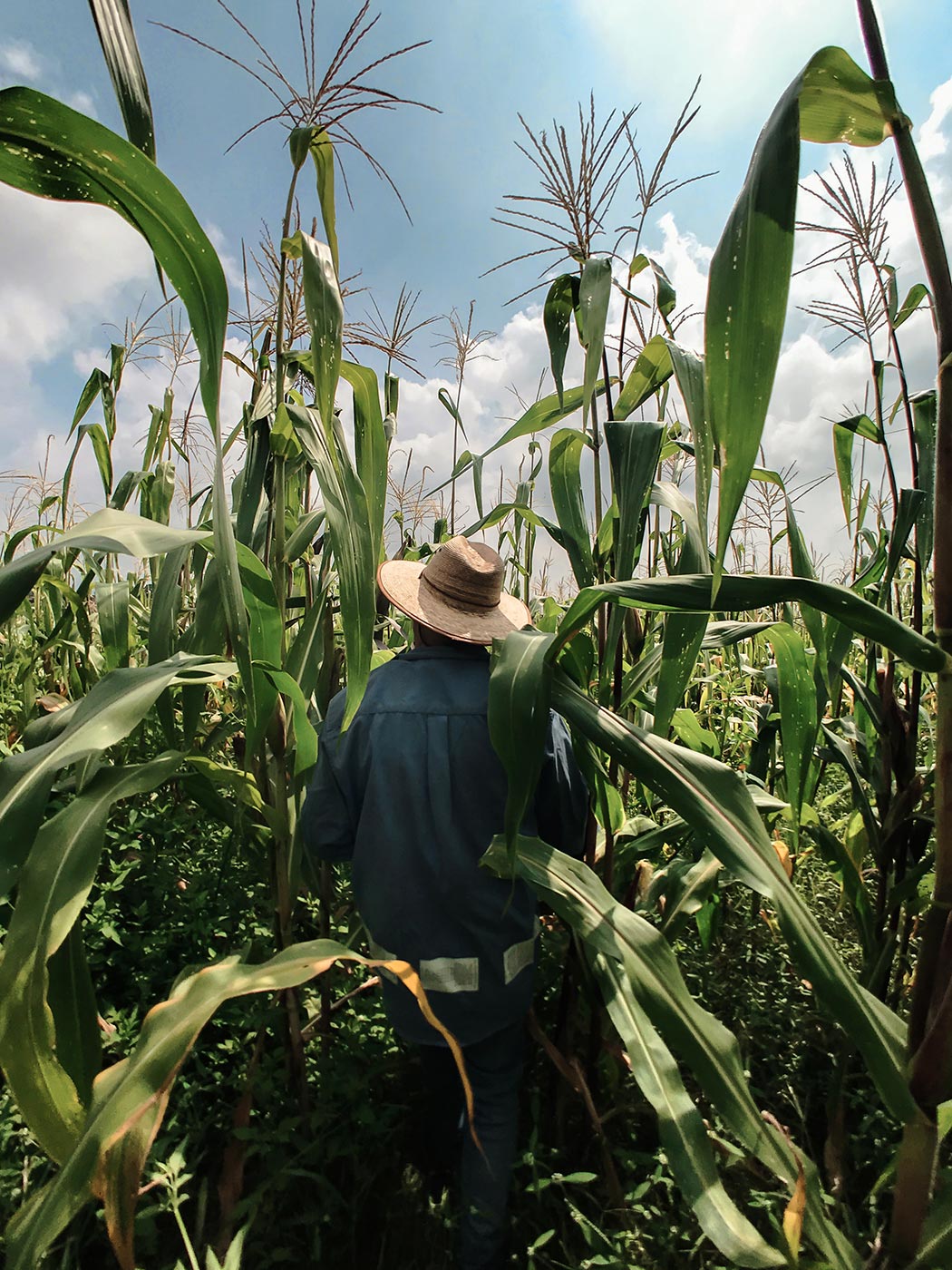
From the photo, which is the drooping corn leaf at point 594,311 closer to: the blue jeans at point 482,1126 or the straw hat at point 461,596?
the straw hat at point 461,596

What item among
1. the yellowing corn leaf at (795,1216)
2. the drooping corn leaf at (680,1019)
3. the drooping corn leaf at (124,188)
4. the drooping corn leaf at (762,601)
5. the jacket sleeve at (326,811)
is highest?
the drooping corn leaf at (124,188)

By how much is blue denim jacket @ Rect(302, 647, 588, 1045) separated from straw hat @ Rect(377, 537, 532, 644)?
10 centimetres

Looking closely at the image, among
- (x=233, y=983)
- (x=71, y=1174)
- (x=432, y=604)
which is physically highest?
(x=432, y=604)

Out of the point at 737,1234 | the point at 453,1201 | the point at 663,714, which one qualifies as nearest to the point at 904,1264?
the point at 737,1234

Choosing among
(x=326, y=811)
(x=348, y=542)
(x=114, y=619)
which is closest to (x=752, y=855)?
(x=348, y=542)

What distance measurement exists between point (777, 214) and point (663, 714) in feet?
2.20

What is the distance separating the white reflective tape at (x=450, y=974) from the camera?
50.3 inches

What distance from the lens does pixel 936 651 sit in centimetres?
66

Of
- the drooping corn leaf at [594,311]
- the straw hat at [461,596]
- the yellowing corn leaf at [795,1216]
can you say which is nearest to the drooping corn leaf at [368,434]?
the straw hat at [461,596]

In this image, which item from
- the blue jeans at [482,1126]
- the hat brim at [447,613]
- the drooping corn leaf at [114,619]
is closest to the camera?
the blue jeans at [482,1126]

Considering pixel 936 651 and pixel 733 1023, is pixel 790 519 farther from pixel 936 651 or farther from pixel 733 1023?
pixel 733 1023

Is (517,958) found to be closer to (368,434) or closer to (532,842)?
(532,842)

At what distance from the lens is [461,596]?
141 cm

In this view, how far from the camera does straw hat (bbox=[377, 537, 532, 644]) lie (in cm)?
138
